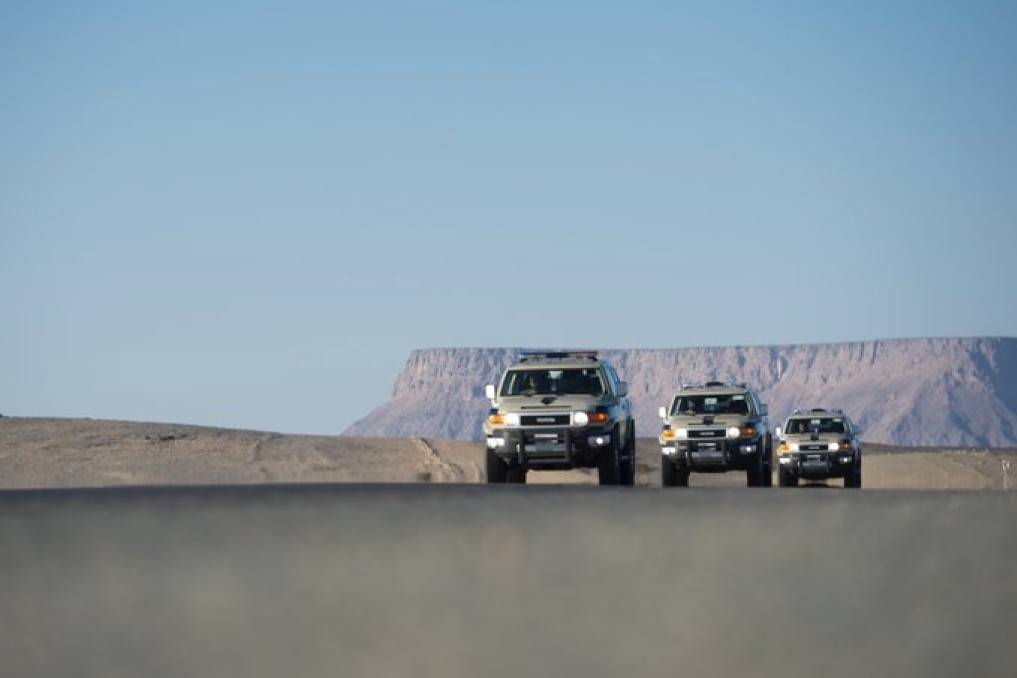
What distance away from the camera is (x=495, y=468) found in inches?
1003

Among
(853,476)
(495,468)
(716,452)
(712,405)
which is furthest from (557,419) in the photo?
(853,476)

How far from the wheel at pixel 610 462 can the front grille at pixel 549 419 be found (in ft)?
2.60

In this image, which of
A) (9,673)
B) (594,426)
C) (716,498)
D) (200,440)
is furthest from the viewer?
(200,440)

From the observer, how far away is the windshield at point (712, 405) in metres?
30.5

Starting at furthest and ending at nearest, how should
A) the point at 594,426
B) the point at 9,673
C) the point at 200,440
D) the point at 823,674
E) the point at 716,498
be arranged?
the point at 200,440
the point at 594,426
the point at 716,498
the point at 823,674
the point at 9,673

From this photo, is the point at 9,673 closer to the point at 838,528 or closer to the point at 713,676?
the point at 713,676

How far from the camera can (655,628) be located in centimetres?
475

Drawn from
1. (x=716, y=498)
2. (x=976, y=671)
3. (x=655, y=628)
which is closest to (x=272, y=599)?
(x=655, y=628)

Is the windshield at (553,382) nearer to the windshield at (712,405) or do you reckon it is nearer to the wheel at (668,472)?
the wheel at (668,472)

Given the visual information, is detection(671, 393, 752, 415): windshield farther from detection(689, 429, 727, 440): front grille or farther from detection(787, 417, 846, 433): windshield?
detection(787, 417, 846, 433): windshield

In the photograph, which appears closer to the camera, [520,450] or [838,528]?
Result: [838,528]

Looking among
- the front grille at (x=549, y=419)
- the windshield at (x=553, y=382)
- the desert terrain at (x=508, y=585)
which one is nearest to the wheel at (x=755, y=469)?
the windshield at (x=553, y=382)

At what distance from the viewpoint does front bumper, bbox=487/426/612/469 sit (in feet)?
80.4

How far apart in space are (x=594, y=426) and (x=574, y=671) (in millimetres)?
19976
